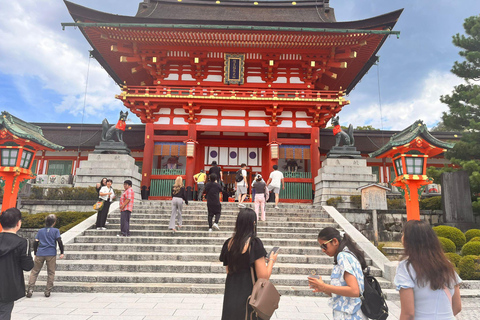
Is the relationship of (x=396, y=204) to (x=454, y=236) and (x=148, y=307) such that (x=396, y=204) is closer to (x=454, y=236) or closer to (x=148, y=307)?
(x=454, y=236)

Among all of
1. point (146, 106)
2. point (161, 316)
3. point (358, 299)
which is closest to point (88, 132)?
point (146, 106)

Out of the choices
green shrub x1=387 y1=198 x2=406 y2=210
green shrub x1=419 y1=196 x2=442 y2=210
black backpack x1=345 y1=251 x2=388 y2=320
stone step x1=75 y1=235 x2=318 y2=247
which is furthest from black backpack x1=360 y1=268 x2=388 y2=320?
green shrub x1=419 y1=196 x2=442 y2=210

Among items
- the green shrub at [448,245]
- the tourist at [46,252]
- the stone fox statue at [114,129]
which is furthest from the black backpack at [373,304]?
the stone fox statue at [114,129]

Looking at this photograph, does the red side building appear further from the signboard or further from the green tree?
the green tree

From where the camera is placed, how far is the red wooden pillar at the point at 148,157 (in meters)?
14.7

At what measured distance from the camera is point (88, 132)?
19.2 metres

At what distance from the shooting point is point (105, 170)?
1265cm

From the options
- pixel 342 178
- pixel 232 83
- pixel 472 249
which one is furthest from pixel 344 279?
pixel 232 83

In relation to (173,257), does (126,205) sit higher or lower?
higher

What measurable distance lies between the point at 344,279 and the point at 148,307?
3614 mm

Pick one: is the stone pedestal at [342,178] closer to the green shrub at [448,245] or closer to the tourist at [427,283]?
the green shrub at [448,245]

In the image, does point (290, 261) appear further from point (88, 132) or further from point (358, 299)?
point (88, 132)

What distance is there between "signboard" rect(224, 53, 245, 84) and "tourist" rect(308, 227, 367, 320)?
14.2 meters

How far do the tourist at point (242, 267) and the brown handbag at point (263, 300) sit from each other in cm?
15
